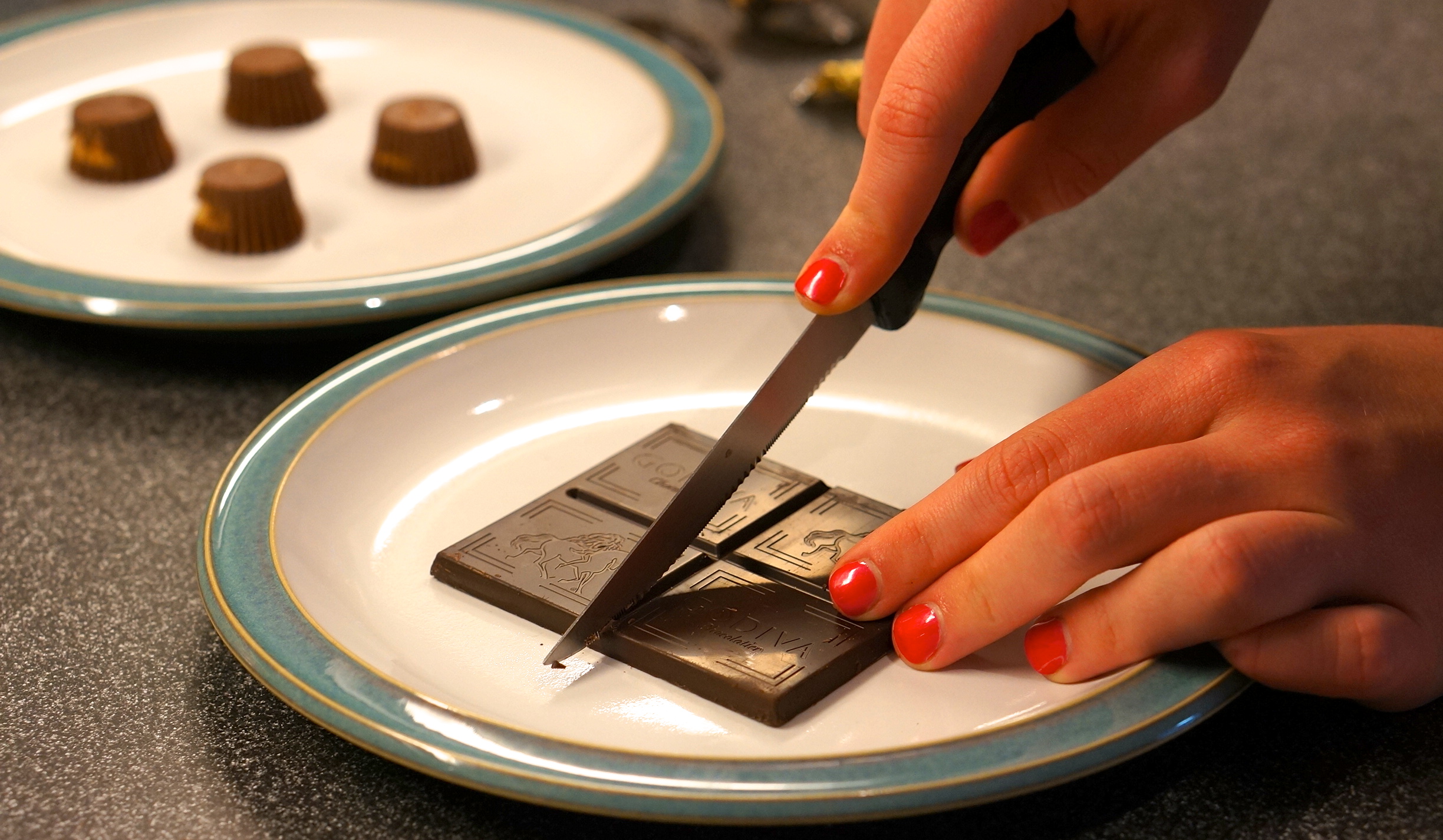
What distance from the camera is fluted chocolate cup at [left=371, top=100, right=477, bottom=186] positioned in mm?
1424

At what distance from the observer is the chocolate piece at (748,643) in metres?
0.71

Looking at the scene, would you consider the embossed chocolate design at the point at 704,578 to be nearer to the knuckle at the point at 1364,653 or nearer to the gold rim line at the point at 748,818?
the gold rim line at the point at 748,818

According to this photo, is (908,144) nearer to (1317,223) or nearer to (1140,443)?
(1140,443)

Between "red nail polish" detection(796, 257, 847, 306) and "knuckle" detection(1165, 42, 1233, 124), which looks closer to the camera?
"red nail polish" detection(796, 257, 847, 306)

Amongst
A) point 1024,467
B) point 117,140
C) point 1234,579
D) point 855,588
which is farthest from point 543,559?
point 117,140

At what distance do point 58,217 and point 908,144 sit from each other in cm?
102

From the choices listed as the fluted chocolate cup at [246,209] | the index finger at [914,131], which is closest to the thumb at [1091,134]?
the index finger at [914,131]

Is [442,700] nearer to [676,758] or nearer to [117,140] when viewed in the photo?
[676,758]

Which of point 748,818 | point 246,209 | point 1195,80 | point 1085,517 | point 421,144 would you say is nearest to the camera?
point 748,818

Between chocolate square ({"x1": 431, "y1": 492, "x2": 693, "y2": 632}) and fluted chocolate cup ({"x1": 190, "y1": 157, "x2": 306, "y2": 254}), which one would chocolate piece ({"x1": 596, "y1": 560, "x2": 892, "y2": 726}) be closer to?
chocolate square ({"x1": 431, "y1": 492, "x2": 693, "y2": 632})

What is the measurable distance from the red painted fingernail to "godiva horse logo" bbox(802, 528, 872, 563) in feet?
0.45

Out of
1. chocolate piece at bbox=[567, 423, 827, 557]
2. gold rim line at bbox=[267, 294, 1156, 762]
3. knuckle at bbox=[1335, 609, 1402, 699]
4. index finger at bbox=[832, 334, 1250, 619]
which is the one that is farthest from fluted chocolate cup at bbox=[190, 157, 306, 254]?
knuckle at bbox=[1335, 609, 1402, 699]

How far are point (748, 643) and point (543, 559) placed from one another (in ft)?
0.52

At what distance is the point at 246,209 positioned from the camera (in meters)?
1.29
